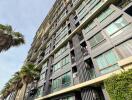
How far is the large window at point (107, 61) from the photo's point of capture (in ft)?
45.5

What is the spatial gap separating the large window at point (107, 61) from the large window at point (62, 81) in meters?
6.47

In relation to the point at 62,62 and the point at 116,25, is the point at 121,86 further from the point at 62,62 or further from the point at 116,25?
the point at 62,62

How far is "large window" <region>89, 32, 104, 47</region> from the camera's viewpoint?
17331 millimetres

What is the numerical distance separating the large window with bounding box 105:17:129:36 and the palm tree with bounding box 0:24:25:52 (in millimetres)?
13812

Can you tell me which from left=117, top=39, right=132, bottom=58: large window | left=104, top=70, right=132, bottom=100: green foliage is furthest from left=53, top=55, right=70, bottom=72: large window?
left=104, top=70, right=132, bottom=100: green foliage

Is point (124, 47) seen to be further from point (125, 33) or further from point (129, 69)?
point (129, 69)

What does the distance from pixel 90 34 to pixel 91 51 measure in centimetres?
307

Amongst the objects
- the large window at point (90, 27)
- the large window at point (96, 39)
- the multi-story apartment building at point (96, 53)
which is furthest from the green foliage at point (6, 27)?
the large window at point (96, 39)

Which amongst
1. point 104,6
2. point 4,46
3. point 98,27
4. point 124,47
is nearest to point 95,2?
point 104,6

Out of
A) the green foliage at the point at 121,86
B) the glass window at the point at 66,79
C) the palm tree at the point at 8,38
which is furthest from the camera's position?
the glass window at the point at 66,79

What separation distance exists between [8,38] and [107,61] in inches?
571

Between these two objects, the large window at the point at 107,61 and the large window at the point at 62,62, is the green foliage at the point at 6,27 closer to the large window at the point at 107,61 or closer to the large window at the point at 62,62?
the large window at the point at 62,62

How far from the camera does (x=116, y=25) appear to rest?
52.4 ft

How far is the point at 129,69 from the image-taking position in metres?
10.5
